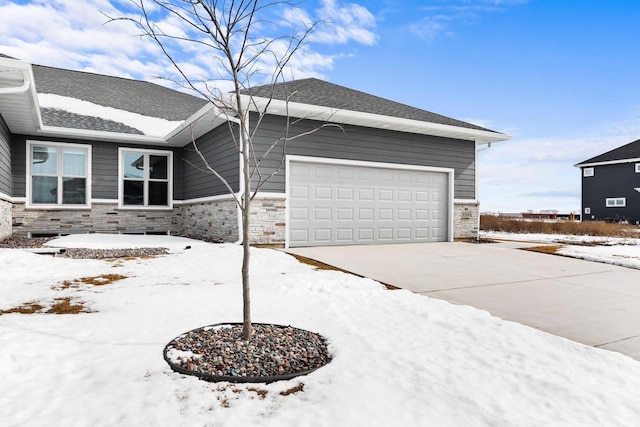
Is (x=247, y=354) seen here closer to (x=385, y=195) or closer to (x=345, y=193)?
(x=345, y=193)

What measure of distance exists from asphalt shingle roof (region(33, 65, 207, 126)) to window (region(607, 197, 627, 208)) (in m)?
27.4

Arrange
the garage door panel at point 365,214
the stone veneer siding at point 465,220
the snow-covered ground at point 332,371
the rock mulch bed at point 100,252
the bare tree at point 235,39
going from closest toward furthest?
the snow-covered ground at point 332,371 → the bare tree at point 235,39 → the rock mulch bed at point 100,252 → the garage door panel at point 365,214 → the stone veneer siding at point 465,220

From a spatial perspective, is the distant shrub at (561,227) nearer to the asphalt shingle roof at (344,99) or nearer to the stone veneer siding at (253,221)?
the asphalt shingle roof at (344,99)

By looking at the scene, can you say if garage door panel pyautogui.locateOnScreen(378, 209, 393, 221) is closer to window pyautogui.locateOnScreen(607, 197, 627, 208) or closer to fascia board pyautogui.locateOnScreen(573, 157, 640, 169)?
fascia board pyautogui.locateOnScreen(573, 157, 640, 169)

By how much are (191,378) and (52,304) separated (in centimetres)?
265

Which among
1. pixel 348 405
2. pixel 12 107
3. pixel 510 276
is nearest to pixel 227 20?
pixel 348 405

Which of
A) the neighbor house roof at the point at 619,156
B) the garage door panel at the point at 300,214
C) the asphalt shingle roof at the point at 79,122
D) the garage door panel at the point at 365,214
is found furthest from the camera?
the neighbor house roof at the point at 619,156

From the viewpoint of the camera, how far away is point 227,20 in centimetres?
285

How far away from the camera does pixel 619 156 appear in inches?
1008

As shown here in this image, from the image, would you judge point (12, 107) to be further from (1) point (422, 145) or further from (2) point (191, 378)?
(1) point (422, 145)

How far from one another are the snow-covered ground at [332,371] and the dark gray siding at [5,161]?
661cm

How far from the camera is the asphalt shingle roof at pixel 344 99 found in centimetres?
918

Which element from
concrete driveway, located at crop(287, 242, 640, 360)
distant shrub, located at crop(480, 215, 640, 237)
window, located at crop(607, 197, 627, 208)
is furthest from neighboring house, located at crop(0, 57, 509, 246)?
window, located at crop(607, 197, 627, 208)

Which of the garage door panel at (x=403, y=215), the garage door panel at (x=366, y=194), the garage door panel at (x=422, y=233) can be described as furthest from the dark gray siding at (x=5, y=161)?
the garage door panel at (x=422, y=233)
